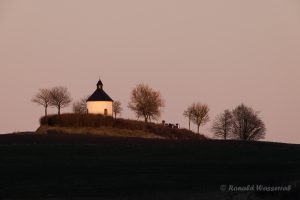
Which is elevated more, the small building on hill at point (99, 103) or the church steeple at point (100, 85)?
the church steeple at point (100, 85)

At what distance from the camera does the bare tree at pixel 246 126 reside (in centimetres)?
11194

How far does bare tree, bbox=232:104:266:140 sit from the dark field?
49.3 metres

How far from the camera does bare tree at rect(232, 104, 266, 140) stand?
11194 cm

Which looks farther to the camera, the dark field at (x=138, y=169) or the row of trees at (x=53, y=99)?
the row of trees at (x=53, y=99)

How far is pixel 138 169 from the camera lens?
40375 mm

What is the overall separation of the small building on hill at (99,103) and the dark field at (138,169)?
35579 mm

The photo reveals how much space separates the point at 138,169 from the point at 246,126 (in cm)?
7444

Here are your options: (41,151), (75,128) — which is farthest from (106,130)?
(41,151)
